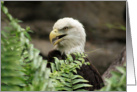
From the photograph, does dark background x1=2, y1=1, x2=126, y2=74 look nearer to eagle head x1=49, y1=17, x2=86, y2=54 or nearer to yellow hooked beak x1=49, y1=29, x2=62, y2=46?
eagle head x1=49, y1=17, x2=86, y2=54

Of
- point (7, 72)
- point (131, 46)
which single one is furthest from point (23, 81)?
point (131, 46)

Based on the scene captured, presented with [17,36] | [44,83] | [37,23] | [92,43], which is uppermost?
[37,23]

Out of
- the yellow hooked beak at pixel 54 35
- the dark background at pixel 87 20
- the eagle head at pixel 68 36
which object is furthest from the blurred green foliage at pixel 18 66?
the dark background at pixel 87 20

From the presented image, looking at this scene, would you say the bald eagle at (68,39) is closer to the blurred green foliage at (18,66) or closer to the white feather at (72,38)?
the white feather at (72,38)

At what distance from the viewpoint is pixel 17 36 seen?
1850 mm

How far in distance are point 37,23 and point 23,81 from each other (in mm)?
6484

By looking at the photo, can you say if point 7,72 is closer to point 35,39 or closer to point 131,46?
point 131,46

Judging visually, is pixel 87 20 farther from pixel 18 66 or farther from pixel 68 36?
pixel 18 66

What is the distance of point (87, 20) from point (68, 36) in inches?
168

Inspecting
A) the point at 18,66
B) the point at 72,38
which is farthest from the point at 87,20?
A: the point at 18,66

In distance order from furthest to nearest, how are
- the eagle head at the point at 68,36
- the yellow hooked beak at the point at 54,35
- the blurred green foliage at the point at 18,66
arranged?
1. the eagle head at the point at 68,36
2. the yellow hooked beak at the point at 54,35
3. the blurred green foliage at the point at 18,66

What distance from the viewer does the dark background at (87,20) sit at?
7.91 m

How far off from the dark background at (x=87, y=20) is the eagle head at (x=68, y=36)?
373cm

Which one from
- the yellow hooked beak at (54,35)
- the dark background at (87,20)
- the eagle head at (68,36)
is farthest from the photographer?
the dark background at (87,20)
